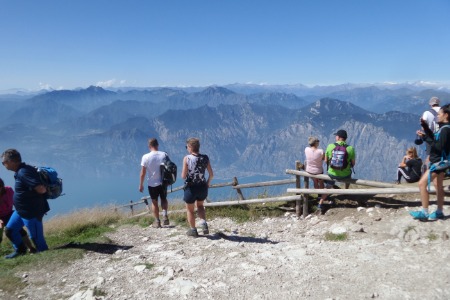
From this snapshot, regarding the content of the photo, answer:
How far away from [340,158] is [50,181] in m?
5.69

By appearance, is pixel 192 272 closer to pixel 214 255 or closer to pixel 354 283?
pixel 214 255

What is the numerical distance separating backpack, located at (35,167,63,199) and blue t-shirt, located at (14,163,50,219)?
0.11 metres

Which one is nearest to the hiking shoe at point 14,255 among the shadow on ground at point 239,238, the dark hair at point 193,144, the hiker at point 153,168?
the hiker at point 153,168

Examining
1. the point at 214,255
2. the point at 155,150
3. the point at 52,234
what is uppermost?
the point at 155,150

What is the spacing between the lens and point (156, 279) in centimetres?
453

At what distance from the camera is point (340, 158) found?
7160 mm

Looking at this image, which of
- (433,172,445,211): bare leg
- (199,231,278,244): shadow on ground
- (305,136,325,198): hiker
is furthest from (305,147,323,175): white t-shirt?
(433,172,445,211): bare leg

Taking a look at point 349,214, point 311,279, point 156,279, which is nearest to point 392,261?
point 311,279

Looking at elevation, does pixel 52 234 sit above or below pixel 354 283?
below

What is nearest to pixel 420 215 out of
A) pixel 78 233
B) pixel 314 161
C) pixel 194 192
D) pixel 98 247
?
pixel 314 161

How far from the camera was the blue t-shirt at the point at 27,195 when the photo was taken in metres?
5.43

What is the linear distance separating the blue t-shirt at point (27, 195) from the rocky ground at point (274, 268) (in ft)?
3.32

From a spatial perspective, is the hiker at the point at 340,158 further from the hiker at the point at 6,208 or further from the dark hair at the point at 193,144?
the hiker at the point at 6,208

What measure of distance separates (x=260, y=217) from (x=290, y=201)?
921 mm
